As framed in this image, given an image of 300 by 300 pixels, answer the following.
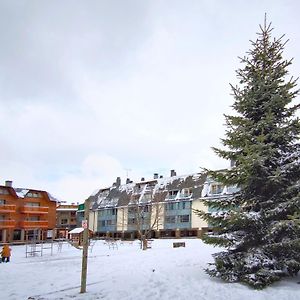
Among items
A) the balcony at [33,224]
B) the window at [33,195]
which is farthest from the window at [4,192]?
the balcony at [33,224]

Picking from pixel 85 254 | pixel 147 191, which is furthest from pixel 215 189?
pixel 85 254

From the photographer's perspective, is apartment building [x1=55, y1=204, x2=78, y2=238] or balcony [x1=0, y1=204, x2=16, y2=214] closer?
balcony [x1=0, y1=204, x2=16, y2=214]

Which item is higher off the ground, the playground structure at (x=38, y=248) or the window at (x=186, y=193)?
the window at (x=186, y=193)

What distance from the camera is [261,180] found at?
1319cm

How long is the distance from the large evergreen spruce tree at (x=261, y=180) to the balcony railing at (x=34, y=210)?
191 ft

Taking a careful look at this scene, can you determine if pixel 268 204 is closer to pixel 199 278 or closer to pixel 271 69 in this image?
pixel 199 278

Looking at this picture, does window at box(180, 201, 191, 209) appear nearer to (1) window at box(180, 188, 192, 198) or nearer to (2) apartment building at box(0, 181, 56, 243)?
(1) window at box(180, 188, 192, 198)

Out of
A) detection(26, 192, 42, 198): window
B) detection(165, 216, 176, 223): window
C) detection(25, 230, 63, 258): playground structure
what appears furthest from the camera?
detection(26, 192, 42, 198): window

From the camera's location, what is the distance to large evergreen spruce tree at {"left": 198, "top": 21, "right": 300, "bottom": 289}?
12227 mm

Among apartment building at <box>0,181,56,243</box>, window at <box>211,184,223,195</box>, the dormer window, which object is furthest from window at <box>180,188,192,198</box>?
apartment building at <box>0,181,56,243</box>

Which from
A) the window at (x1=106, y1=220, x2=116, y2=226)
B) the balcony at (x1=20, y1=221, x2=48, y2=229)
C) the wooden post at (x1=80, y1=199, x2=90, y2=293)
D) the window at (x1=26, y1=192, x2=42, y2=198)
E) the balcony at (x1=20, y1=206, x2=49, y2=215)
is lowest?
the wooden post at (x1=80, y1=199, x2=90, y2=293)

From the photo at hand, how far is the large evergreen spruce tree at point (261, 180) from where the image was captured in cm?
1223

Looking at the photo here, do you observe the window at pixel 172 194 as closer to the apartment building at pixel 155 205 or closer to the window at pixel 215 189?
the apartment building at pixel 155 205

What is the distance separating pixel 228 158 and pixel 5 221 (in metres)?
56.2
